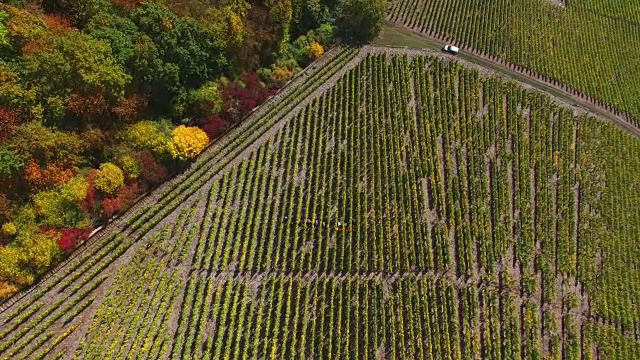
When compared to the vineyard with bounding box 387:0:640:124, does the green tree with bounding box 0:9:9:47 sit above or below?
above

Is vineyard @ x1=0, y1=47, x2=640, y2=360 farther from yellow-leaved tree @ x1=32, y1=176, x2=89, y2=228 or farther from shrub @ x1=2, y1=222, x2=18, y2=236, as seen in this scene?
shrub @ x1=2, y1=222, x2=18, y2=236

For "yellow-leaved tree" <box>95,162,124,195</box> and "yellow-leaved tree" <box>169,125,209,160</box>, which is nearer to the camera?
"yellow-leaved tree" <box>95,162,124,195</box>

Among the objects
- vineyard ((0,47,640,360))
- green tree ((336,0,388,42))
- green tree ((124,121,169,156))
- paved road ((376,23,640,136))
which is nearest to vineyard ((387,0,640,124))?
paved road ((376,23,640,136))

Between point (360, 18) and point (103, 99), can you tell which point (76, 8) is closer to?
point (103, 99)

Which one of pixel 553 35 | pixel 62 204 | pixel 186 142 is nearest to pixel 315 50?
pixel 186 142

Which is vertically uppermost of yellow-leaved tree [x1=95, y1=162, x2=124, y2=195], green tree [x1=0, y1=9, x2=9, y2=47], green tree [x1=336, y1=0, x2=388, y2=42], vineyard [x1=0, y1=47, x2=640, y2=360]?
green tree [x1=0, y1=9, x2=9, y2=47]

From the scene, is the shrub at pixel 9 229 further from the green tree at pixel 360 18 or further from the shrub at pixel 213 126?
the green tree at pixel 360 18

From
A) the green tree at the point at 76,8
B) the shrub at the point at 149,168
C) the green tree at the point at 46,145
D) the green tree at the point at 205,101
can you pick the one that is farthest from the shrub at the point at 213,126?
the green tree at the point at 76,8
